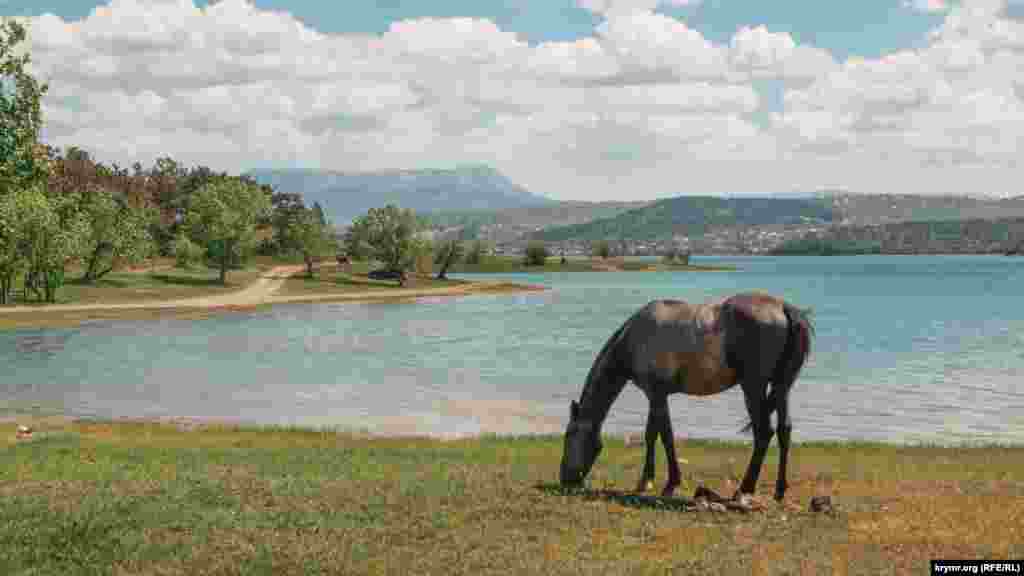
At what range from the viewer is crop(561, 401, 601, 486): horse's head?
1750 centimetres

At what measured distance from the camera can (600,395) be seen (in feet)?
57.7

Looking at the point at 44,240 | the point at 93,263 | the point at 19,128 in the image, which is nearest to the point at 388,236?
the point at 93,263

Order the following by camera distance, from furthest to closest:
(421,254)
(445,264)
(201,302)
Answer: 1. (445,264)
2. (421,254)
3. (201,302)

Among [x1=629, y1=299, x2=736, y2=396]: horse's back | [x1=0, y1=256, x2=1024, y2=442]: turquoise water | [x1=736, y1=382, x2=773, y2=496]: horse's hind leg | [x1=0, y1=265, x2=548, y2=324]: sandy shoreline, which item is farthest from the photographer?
[x1=0, y1=265, x2=548, y2=324]: sandy shoreline

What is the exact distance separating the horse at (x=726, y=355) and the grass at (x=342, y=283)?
115808mm

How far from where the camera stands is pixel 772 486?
1869 centimetres

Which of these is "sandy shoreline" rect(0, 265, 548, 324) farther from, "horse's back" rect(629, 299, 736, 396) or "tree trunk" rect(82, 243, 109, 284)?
"horse's back" rect(629, 299, 736, 396)

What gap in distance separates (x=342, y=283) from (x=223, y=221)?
78.6ft

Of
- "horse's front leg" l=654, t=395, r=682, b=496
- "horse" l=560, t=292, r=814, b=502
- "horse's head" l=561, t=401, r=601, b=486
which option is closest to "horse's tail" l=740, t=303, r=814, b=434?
"horse" l=560, t=292, r=814, b=502

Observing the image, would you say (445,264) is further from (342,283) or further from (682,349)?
(682,349)

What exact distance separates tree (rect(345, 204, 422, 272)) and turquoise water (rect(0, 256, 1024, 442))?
4655cm

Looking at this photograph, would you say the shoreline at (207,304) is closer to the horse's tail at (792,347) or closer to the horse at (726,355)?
the horse at (726,355)

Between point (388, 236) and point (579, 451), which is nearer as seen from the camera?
point (579, 451)

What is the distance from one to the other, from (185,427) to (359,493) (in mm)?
20733
